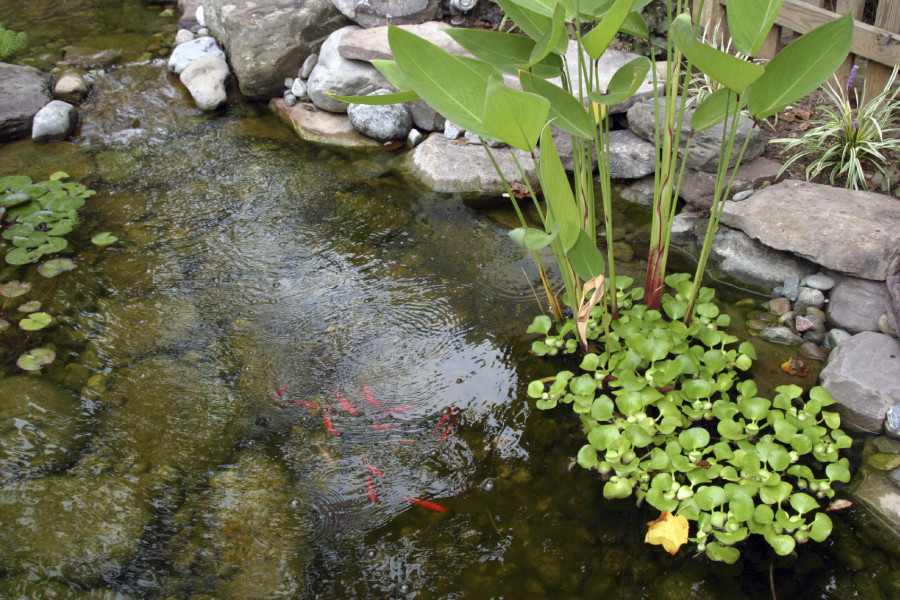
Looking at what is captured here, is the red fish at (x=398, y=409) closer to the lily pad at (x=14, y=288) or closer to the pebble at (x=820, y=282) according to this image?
the pebble at (x=820, y=282)

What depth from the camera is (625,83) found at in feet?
7.50

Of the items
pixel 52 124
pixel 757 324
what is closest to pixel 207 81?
pixel 52 124

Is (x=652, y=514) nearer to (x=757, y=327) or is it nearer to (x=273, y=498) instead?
(x=757, y=327)

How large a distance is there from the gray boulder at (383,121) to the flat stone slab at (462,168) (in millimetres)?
380

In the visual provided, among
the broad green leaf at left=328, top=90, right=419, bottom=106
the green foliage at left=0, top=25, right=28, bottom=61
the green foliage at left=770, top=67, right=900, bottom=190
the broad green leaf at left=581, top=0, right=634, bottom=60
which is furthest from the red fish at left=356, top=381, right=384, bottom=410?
the green foliage at left=0, top=25, right=28, bottom=61

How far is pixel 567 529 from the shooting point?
211 centimetres

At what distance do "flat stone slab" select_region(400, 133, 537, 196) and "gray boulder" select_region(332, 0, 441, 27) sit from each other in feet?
5.14

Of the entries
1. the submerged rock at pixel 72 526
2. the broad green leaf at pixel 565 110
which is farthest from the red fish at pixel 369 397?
the broad green leaf at pixel 565 110

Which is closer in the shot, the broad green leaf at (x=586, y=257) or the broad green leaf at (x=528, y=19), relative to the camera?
the broad green leaf at (x=528, y=19)

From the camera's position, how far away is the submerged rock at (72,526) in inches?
78.1

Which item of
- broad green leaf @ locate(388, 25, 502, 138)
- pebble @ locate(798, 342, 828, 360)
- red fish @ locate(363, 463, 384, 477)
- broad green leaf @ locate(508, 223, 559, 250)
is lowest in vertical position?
red fish @ locate(363, 463, 384, 477)

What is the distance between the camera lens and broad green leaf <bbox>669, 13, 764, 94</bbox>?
5.64 ft

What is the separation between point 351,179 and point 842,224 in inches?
116

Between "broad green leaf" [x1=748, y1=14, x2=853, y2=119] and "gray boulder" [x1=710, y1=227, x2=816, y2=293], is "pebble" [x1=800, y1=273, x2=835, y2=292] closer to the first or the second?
"gray boulder" [x1=710, y1=227, x2=816, y2=293]
